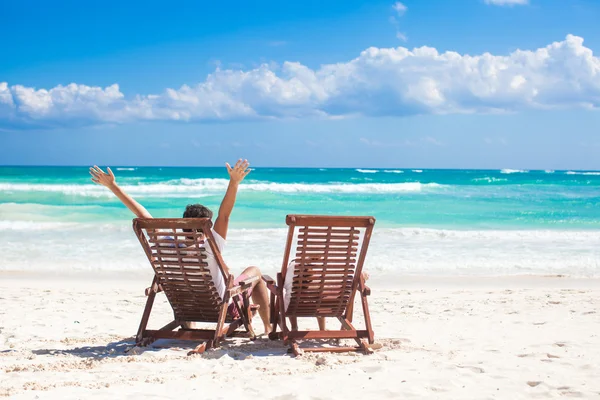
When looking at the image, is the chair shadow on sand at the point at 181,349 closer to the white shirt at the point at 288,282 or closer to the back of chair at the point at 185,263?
the back of chair at the point at 185,263

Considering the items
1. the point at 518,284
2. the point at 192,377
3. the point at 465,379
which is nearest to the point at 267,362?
the point at 192,377

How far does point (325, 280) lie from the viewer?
5.23 m

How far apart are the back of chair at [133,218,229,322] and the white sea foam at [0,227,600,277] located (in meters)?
5.34

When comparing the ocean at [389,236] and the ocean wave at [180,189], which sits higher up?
the ocean wave at [180,189]

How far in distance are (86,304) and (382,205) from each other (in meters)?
22.4

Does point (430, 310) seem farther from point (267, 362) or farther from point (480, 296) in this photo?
point (267, 362)

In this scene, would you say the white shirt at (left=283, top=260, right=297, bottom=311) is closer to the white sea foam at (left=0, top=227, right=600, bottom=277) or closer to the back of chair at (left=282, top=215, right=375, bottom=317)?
the back of chair at (left=282, top=215, right=375, bottom=317)

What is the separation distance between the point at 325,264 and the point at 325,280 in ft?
0.54

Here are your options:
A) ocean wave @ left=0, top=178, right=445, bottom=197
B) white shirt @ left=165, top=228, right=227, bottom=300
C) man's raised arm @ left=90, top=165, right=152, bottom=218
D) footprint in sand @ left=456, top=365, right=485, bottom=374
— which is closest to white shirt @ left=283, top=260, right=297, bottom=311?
white shirt @ left=165, top=228, right=227, bottom=300

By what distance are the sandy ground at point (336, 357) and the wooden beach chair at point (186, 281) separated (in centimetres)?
16

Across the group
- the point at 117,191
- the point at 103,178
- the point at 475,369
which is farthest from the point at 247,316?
the point at 475,369

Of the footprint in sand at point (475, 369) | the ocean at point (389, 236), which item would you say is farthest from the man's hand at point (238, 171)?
the ocean at point (389, 236)

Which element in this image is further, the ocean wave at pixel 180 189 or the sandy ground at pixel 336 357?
the ocean wave at pixel 180 189

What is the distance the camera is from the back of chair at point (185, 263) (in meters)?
4.78
